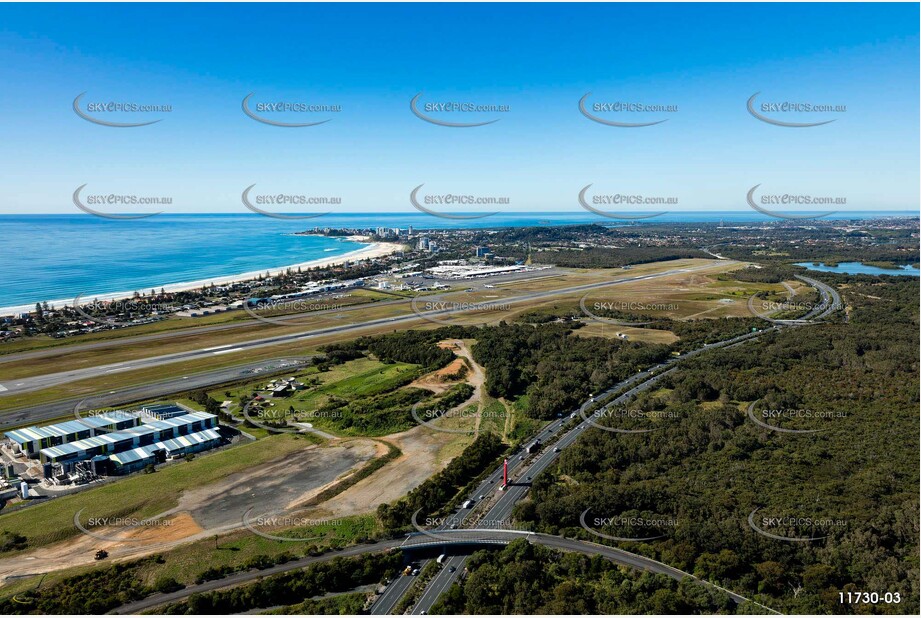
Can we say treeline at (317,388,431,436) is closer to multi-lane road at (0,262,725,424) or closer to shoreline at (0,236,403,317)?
multi-lane road at (0,262,725,424)

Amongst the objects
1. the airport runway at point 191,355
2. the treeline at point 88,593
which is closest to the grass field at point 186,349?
the airport runway at point 191,355

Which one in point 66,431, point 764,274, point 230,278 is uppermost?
point 230,278

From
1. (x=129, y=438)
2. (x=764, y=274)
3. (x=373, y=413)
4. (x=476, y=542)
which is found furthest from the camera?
(x=764, y=274)

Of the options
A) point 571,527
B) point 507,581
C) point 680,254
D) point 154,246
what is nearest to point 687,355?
point 571,527

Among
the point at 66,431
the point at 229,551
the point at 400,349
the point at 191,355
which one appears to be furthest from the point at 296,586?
the point at 191,355

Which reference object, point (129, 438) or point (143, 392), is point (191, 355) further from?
point (129, 438)

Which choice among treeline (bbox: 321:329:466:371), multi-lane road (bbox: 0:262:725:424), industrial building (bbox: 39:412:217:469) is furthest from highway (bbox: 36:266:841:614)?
multi-lane road (bbox: 0:262:725:424)
